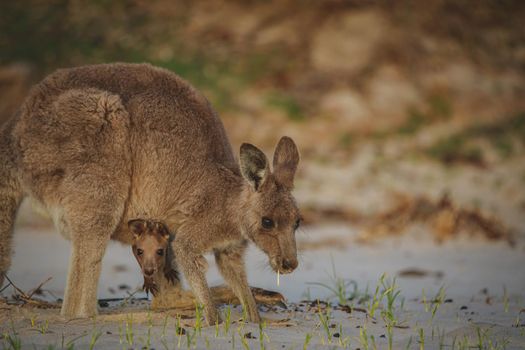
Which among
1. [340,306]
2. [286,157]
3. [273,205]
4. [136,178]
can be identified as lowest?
[340,306]

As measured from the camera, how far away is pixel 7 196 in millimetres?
5586

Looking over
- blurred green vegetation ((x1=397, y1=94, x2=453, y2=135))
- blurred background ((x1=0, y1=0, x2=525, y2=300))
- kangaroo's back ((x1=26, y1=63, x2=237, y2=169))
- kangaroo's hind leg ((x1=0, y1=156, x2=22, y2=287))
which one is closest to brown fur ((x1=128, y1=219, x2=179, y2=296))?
kangaroo's back ((x1=26, y1=63, x2=237, y2=169))

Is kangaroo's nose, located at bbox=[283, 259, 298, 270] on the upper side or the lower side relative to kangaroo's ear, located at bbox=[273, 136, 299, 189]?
lower

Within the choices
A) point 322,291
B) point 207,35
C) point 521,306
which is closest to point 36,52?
point 207,35

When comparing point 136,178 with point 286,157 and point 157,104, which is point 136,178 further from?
point 286,157

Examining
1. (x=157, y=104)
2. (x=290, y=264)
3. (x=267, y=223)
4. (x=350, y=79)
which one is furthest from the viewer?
(x=350, y=79)

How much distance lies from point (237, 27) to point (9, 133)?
37.4 feet

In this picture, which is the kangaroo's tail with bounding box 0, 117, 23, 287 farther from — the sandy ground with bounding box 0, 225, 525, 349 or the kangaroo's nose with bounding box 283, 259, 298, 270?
the kangaroo's nose with bounding box 283, 259, 298, 270

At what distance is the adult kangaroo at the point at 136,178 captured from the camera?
5.26m

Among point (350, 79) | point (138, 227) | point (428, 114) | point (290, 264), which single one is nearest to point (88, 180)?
point (138, 227)

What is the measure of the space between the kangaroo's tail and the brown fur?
0.92 meters

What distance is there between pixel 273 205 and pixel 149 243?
0.97 metres

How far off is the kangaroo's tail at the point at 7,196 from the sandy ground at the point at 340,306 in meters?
0.41

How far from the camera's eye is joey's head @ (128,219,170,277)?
211 inches
